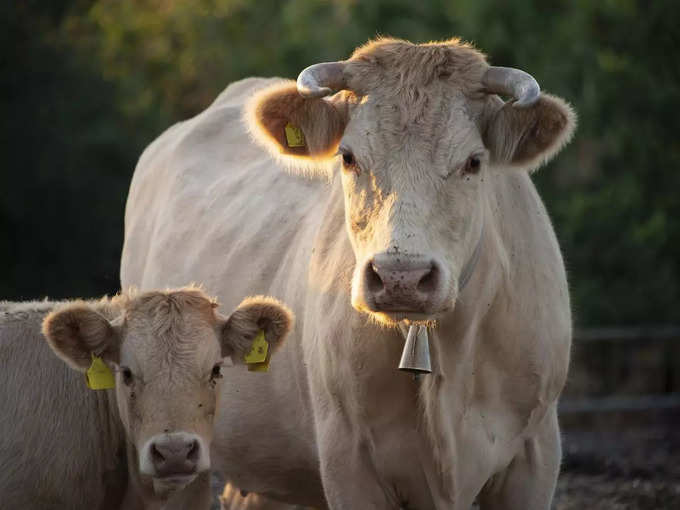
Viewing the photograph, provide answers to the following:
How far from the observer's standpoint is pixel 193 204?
847 cm

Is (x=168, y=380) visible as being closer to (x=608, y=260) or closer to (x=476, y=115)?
(x=476, y=115)

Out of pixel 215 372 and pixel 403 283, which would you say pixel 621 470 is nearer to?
pixel 215 372

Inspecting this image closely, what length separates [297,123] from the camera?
590 centimetres

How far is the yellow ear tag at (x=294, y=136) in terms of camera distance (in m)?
5.95

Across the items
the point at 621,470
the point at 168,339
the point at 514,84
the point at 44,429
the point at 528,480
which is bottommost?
the point at 621,470

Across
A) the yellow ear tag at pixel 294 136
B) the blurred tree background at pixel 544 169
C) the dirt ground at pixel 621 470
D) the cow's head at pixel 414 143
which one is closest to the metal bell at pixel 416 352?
the cow's head at pixel 414 143

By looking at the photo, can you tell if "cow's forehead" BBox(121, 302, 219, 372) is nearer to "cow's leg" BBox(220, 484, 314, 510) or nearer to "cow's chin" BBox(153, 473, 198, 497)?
"cow's chin" BBox(153, 473, 198, 497)

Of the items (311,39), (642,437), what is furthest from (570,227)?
(311,39)

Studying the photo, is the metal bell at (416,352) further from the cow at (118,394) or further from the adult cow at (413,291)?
the cow at (118,394)

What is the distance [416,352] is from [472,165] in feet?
2.66

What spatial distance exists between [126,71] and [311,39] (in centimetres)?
533

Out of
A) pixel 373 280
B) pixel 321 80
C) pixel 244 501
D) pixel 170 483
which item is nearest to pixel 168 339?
pixel 170 483

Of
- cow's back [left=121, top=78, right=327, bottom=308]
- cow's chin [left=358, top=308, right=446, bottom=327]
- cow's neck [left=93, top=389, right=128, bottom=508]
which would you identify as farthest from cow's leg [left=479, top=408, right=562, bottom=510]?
cow's neck [left=93, top=389, right=128, bottom=508]

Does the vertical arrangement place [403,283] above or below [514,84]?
below
